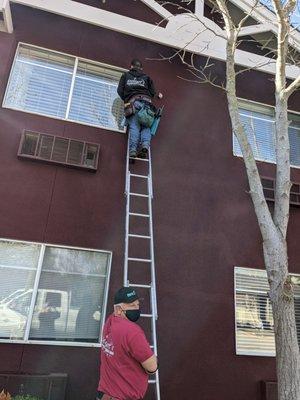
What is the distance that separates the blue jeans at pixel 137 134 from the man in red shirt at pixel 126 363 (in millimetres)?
3533

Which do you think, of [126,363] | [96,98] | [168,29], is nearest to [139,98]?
[96,98]

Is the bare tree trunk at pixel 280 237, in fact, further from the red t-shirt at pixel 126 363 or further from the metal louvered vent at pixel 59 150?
the metal louvered vent at pixel 59 150

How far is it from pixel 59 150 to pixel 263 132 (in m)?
4.30

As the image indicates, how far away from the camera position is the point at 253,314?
6750mm

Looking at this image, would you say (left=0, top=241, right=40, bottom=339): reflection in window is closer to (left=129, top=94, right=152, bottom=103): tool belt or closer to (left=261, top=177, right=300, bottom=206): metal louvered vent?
(left=129, top=94, right=152, bottom=103): tool belt

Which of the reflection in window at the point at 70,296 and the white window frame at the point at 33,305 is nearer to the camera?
the white window frame at the point at 33,305

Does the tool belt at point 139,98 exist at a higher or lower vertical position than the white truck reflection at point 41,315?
higher

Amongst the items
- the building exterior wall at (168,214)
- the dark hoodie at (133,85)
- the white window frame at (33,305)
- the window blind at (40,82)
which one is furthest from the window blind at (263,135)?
the white window frame at (33,305)

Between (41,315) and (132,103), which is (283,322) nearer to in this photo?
(41,315)

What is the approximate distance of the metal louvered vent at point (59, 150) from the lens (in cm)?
628

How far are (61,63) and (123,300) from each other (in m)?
5.09

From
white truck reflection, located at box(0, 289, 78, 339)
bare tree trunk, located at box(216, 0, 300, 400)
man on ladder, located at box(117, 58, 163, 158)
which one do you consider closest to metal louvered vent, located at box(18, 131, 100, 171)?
man on ladder, located at box(117, 58, 163, 158)

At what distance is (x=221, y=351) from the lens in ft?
20.6

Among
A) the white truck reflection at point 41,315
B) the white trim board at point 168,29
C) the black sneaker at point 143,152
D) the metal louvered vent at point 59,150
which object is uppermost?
the white trim board at point 168,29
